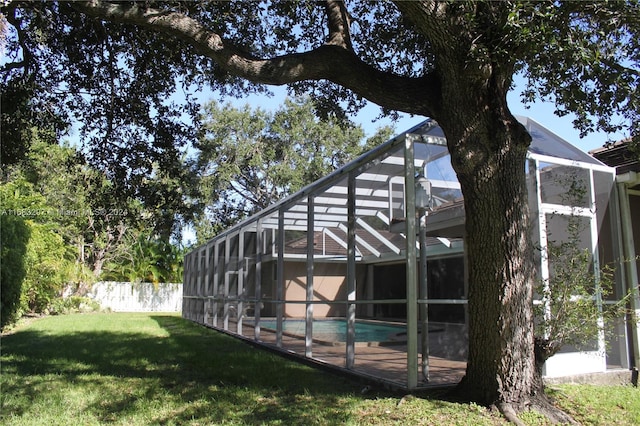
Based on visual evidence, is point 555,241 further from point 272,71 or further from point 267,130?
point 267,130

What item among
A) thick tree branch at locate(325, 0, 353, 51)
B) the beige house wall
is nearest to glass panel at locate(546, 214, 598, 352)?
the beige house wall

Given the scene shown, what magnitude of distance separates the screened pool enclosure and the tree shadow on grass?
2.69 feet

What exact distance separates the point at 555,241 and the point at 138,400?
5456 millimetres

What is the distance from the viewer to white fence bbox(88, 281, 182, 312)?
26484 mm

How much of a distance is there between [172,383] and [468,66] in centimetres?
526

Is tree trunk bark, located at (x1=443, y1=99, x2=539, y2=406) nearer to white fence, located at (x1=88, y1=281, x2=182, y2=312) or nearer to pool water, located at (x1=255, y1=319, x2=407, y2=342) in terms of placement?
pool water, located at (x1=255, y1=319, x2=407, y2=342)

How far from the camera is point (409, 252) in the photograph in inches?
230

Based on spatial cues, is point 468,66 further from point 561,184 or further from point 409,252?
point 561,184

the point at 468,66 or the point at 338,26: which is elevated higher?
the point at 338,26

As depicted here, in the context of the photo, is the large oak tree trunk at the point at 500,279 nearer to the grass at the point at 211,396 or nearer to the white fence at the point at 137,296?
the grass at the point at 211,396

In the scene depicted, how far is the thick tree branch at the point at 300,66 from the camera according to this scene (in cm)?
562

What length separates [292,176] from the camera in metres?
25.4

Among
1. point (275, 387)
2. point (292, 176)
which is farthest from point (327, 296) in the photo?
point (292, 176)

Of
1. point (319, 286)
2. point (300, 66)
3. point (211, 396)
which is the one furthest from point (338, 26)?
point (211, 396)
